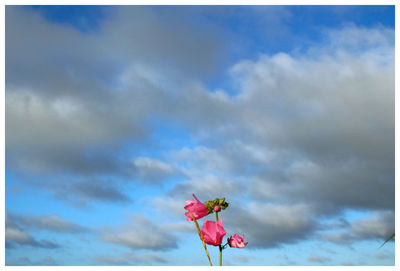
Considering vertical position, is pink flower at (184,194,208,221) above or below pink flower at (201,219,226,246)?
above

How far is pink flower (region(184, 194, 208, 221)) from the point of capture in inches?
140

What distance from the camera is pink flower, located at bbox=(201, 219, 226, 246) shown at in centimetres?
338

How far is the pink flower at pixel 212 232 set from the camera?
338 centimetres

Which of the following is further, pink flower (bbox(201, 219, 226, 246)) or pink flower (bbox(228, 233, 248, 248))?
pink flower (bbox(228, 233, 248, 248))

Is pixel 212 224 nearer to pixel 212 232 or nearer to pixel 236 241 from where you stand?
pixel 212 232

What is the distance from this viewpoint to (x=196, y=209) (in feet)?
11.8

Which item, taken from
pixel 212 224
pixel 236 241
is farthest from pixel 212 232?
pixel 236 241

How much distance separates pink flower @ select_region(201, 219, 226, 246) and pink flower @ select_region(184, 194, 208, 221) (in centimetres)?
20

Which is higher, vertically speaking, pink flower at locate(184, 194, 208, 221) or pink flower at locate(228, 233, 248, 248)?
pink flower at locate(184, 194, 208, 221)

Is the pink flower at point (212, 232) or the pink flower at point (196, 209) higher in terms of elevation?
the pink flower at point (196, 209)

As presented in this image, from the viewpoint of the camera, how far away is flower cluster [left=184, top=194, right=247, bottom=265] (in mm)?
3395
